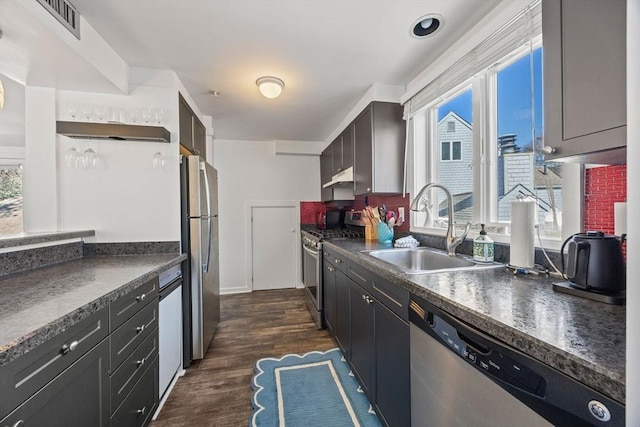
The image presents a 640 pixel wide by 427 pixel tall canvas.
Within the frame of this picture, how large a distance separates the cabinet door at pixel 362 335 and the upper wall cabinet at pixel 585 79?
1170 mm

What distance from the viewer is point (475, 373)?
82 cm

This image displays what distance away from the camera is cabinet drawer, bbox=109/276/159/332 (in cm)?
116

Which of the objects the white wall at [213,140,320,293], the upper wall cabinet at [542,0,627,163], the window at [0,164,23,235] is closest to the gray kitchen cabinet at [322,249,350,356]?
the upper wall cabinet at [542,0,627,163]

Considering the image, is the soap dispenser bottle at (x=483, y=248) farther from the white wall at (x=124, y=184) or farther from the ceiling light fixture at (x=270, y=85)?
the white wall at (x=124, y=184)

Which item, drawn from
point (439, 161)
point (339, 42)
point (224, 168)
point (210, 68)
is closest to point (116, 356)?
point (210, 68)

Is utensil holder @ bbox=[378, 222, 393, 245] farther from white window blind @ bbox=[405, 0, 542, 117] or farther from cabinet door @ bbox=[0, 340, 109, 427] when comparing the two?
cabinet door @ bbox=[0, 340, 109, 427]

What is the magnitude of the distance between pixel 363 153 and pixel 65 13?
2.17 m

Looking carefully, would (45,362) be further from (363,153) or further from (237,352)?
(363,153)

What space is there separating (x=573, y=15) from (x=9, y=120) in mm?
2998

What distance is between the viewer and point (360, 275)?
1.75 m

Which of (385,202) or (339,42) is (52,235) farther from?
(385,202)

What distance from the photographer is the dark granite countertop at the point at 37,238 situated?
1360mm

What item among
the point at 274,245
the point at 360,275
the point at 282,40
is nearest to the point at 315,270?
the point at 360,275

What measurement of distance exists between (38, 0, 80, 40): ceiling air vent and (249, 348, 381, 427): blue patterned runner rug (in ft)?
7.86
